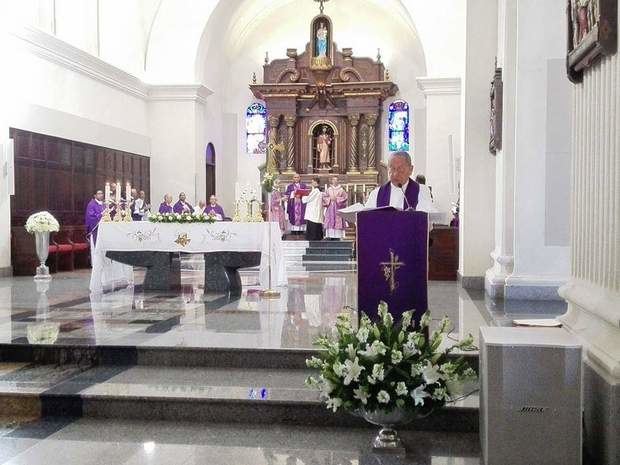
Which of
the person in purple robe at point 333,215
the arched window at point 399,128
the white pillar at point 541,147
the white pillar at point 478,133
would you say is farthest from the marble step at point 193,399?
the arched window at point 399,128

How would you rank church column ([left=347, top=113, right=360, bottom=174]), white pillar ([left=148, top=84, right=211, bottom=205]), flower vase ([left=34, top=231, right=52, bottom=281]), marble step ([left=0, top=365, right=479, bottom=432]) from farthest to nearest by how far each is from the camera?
church column ([left=347, top=113, right=360, bottom=174]), white pillar ([left=148, top=84, right=211, bottom=205]), flower vase ([left=34, top=231, right=52, bottom=281]), marble step ([left=0, top=365, right=479, bottom=432])

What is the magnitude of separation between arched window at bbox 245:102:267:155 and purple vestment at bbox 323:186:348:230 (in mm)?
5451

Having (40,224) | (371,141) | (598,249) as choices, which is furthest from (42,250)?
(371,141)

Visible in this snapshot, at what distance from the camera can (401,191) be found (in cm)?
595

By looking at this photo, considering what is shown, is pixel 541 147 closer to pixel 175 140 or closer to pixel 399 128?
pixel 175 140

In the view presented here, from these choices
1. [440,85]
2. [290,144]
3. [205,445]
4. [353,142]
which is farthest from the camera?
[290,144]

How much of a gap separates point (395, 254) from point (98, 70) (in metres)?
14.6

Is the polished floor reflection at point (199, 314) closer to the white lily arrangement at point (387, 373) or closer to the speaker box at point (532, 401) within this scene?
the white lily arrangement at point (387, 373)

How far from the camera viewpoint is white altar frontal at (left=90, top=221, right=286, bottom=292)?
10.1 m

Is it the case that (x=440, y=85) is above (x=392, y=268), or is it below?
above

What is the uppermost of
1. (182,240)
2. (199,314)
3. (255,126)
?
(255,126)

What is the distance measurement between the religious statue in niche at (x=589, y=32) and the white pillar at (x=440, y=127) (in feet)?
53.4

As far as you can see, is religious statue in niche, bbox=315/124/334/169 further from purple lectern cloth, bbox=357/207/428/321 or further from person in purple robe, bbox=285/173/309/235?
purple lectern cloth, bbox=357/207/428/321

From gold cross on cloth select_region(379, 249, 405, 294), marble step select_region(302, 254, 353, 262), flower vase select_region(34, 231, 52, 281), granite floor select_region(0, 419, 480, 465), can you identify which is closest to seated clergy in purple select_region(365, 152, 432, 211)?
gold cross on cloth select_region(379, 249, 405, 294)
